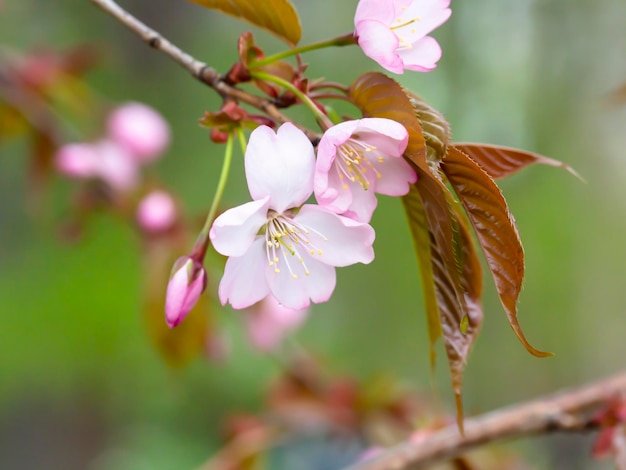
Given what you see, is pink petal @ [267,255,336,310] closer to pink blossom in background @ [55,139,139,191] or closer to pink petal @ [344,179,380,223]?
pink petal @ [344,179,380,223]

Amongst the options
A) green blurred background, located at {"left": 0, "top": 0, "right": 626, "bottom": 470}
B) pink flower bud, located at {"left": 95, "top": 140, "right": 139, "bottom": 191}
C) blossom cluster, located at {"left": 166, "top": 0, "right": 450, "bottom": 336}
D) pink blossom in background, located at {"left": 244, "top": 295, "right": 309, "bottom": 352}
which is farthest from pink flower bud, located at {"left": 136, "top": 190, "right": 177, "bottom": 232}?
green blurred background, located at {"left": 0, "top": 0, "right": 626, "bottom": 470}

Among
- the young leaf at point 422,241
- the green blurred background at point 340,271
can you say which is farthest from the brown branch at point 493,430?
the green blurred background at point 340,271

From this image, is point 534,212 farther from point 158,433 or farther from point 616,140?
point 158,433

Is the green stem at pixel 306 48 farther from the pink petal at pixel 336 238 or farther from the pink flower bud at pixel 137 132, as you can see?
the pink flower bud at pixel 137 132

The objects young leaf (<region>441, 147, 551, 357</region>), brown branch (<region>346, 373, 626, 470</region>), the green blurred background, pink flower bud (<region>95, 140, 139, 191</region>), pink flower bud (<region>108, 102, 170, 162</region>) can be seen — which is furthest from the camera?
the green blurred background

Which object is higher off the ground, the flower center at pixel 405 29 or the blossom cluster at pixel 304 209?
the flower center at pixel 405 29

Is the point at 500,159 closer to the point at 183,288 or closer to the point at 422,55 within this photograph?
the point at 422,55
